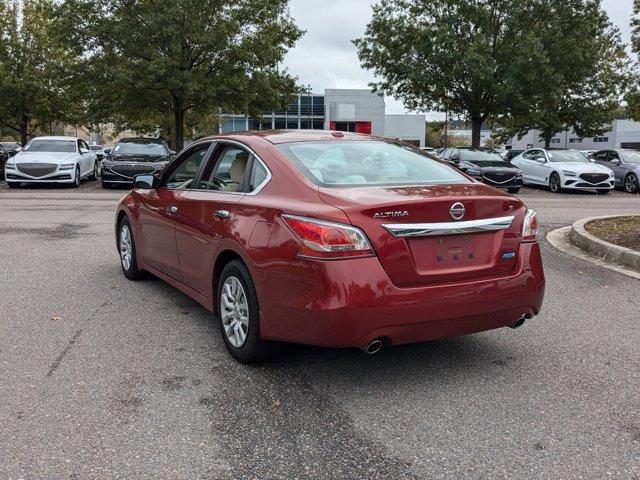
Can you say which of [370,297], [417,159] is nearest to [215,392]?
[370,297]

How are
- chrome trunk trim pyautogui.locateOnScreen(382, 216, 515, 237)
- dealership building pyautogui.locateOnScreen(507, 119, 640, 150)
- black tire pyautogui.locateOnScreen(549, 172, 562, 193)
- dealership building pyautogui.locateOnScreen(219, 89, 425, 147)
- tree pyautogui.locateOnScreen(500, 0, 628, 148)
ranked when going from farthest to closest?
dealership building pyautogui.locateOnScreen(219, 89, 425, 147) < dealership building pyautogui.locateOnScreen(507, 119, 640, 150) < tree pyautogui.locateOnScreen(500, 0, 628, 148) < black tire pyautogui.locateOnScreen(549, 172, 562, 193) < chrome trunk trim pyautogui.locateOnScreen(382, 216, 515, 237)

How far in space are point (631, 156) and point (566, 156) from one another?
276 centimetres

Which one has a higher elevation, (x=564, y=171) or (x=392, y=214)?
(x=392, y=214)

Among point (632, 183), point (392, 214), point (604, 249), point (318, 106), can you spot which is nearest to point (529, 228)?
point (392, 214)

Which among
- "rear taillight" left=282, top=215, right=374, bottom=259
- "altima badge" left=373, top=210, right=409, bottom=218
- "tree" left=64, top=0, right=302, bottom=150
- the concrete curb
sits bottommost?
the concrete curb

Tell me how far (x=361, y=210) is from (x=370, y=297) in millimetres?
487

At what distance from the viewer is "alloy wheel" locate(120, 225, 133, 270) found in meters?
6.46

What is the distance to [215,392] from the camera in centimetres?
369

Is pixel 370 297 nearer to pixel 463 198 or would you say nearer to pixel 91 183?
pixel 463 198

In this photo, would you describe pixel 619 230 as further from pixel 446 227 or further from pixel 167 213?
pixel 167 213

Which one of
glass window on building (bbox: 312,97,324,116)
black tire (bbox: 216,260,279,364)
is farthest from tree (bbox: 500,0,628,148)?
glass window on building (bbox: 312,97,324,116)

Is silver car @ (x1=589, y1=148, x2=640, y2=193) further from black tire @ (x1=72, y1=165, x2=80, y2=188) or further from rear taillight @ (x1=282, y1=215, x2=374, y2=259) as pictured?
rear taillight @ (x1=282, y1=215, x2=374, y2=259)

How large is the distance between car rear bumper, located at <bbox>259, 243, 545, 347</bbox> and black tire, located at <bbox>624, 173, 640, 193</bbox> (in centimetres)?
1972

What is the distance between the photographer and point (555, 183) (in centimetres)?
2086
